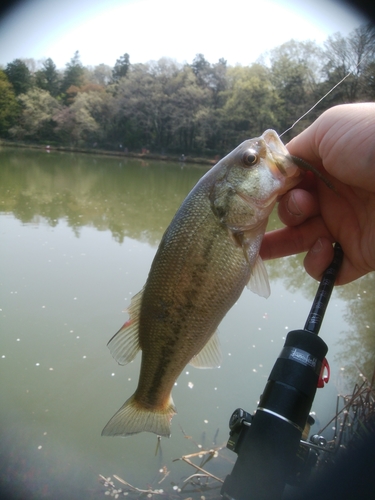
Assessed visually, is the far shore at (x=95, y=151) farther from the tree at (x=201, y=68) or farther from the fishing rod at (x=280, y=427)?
the fishing rod at (x=280, y=427)

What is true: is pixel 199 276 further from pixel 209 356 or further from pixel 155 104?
pixel 155 104

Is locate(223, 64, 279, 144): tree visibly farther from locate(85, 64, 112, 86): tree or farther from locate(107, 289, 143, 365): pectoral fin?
locate(85, 64, 112, 86): tree

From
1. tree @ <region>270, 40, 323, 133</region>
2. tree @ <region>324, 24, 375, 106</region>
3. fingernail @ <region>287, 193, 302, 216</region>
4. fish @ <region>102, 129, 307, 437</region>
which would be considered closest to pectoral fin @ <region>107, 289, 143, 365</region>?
fish @ <region>102, 129, 307, 437</region>

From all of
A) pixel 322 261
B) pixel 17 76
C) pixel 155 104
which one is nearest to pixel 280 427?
pixel 322 261

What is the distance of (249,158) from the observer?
1.53m

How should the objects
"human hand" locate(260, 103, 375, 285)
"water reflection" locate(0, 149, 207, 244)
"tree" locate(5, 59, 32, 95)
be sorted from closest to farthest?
"human hand" locate(260, 103, 375, 285) → "water reflection" locate(0, 149, 207, 244) → "tree" locate(5, 59, 32, 95)

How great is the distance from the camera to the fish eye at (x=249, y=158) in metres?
1.53

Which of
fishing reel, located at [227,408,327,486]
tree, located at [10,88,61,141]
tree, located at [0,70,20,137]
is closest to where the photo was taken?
fishing reel, located at [227,408,327,486]

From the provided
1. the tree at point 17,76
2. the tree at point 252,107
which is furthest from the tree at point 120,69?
the tree at point 252,107

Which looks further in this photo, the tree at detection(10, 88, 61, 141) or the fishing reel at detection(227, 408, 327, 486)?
the tree at detection(10, 88, 61, 141)

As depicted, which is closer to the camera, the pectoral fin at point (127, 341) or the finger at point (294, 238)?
the pectoral fin at point (127, 341)

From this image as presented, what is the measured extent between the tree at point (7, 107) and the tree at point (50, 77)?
6.94m

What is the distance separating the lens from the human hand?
1.54 metres

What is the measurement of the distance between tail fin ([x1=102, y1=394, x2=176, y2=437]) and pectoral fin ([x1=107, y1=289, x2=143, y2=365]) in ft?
0.65
